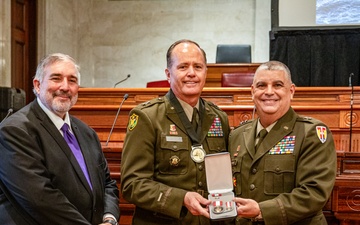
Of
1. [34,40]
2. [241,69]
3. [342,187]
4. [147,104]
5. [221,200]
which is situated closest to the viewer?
[221,200]

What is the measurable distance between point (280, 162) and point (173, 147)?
0.48 metres

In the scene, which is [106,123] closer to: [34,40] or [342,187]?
[342,187]

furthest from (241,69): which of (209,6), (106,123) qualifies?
(106,123)

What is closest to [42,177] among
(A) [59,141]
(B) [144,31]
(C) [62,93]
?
(A) [59,141]

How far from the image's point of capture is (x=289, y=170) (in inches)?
74.2

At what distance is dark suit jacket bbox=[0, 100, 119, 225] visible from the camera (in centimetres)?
181

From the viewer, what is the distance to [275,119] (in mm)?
2002

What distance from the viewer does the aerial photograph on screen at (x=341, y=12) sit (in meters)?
7.47

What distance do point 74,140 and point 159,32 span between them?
6.78m

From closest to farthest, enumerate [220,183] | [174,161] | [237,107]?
[220,183]
[174,161]
[237,107]

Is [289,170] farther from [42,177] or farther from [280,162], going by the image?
[42,177]

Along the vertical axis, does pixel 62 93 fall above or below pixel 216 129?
above

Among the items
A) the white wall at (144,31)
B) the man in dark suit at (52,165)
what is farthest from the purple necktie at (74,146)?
the white wall at (144,31)

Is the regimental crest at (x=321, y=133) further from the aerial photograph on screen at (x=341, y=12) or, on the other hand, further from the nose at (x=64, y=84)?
the aerial photograph on screen at (x=341, y=12)
